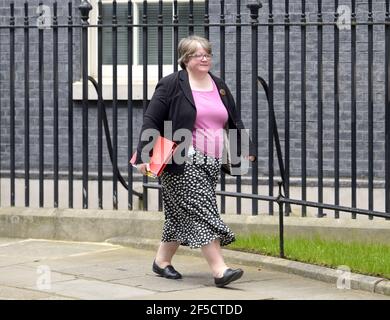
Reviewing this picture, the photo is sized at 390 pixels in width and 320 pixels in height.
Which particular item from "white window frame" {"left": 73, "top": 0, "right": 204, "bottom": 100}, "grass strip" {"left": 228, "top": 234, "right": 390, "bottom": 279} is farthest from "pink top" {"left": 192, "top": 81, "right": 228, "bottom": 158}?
"white window frame" {"left": 73, "top": 0, "right": 204, "bottom": 100}

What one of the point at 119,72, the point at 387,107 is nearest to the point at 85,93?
the point at 119,72

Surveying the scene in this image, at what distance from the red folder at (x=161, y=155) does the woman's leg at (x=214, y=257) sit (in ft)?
2.02

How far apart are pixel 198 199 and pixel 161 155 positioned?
1.33 ft

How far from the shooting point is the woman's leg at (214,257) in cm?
851

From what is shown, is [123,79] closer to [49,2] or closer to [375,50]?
[49,2]

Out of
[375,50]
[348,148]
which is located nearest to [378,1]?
[375,50]

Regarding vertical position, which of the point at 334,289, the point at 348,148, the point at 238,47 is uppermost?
the point at 238,47

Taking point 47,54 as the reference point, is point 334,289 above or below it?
below

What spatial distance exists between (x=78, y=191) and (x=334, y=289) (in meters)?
4.51

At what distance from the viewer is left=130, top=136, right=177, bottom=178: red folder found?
8461mm

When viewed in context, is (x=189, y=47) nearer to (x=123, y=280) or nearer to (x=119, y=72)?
(x=123, y=280)

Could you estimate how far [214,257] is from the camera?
8.56 meters

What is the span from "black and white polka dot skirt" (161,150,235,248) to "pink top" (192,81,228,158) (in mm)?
62

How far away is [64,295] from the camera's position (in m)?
8.09
